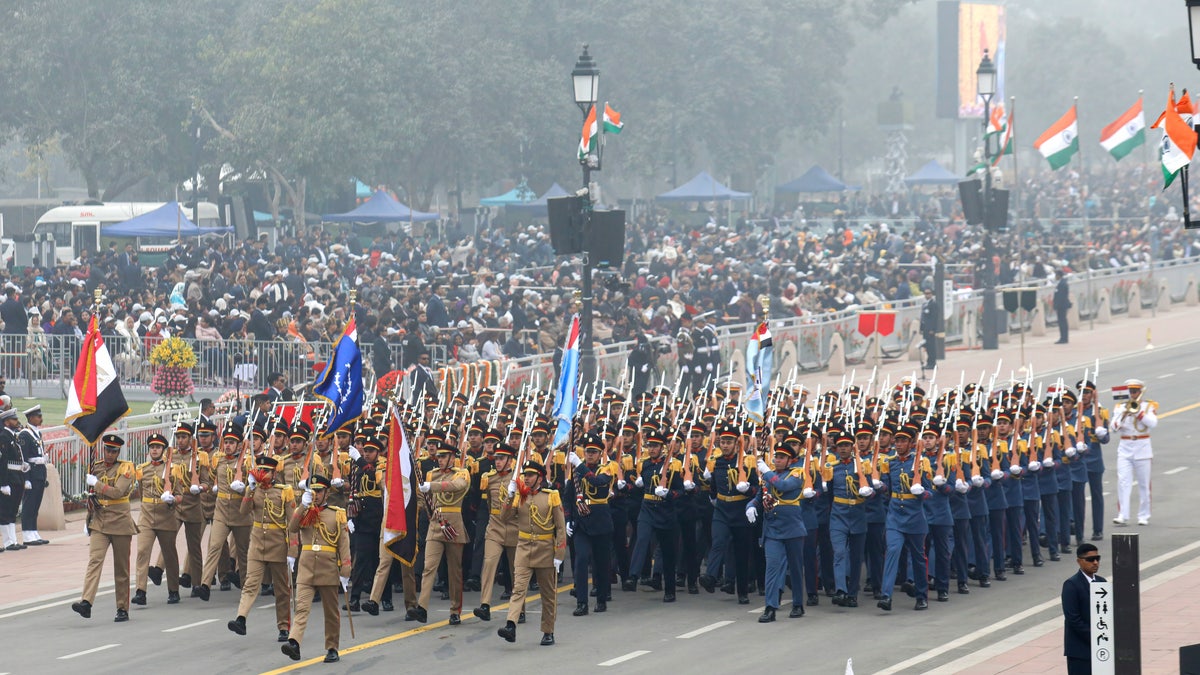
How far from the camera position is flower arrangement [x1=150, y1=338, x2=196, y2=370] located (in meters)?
30.0

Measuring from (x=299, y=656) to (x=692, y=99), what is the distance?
61075 millimetres

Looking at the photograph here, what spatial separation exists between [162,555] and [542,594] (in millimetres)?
4387

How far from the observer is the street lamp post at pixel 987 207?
38.3 meters

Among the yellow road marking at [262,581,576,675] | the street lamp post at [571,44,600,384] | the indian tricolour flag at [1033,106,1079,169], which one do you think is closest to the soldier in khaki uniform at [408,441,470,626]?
the yellow road marking at [262,581,576,675]

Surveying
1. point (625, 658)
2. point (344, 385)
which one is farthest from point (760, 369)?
point (625, 658)

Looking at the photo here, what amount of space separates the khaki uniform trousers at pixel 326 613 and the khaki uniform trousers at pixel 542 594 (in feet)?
4.94

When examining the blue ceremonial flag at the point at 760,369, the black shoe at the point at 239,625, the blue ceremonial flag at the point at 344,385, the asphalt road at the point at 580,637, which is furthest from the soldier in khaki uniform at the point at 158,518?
the blue ceremonial flag at the point at 760,369

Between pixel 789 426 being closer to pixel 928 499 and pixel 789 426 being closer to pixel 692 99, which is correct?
pixel 928 499

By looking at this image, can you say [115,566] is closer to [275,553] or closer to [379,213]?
[275,553]

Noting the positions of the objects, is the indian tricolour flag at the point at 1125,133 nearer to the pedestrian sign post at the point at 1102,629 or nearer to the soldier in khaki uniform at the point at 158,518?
the soldier in khaki uniform at the point at 158,518

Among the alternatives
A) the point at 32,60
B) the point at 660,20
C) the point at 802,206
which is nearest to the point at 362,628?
the point at 32,60

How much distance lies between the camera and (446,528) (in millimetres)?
17594

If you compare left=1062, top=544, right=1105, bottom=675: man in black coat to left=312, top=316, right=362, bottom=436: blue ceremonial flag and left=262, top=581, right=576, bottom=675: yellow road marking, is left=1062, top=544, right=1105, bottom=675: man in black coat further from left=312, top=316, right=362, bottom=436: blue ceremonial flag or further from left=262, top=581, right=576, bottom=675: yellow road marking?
left=312, top=316, right=362, bottom=436: blue ceremonial flag

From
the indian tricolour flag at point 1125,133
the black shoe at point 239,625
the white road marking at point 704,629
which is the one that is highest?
the indian tricolour flag at point 1125,133
